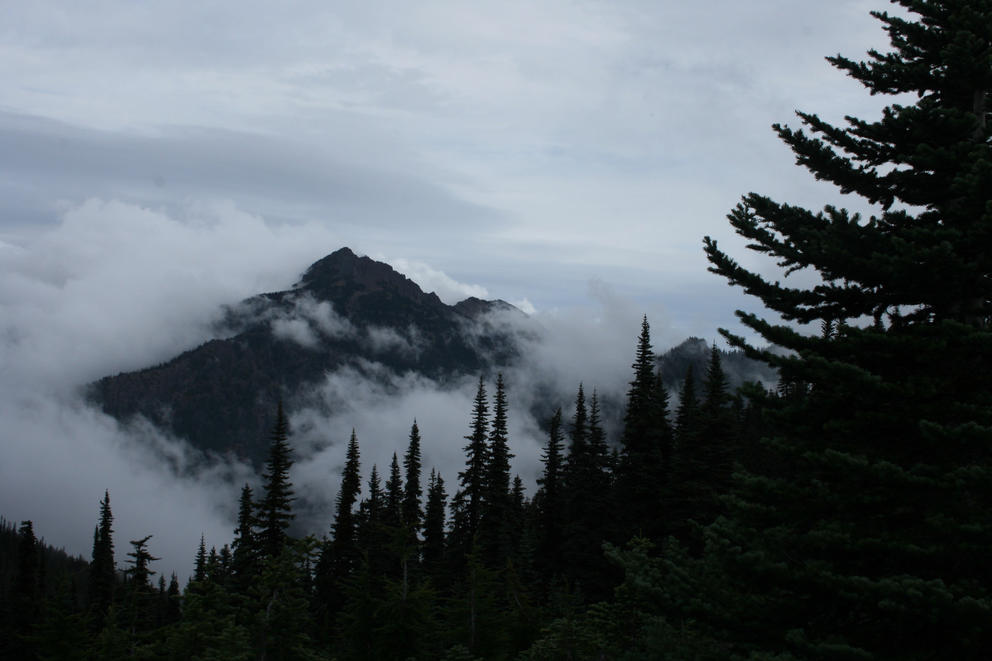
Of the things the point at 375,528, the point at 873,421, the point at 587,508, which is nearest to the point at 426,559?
the point at 375,528

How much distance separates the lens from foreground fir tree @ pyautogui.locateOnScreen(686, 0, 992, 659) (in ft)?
27.1

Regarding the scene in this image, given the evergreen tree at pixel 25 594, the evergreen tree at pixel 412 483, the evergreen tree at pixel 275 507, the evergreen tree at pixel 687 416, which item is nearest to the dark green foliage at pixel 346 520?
the evergreen tree at pixel 412 483

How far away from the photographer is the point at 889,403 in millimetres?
9102

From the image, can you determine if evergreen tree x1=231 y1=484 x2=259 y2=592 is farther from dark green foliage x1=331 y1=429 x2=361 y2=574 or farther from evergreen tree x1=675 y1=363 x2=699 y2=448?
evergreen tree x1=675 y1=363 x2=699 y2=448

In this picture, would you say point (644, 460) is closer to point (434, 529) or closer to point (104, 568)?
point (434, 529)

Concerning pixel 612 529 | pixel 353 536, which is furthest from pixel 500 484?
pixel 353 536

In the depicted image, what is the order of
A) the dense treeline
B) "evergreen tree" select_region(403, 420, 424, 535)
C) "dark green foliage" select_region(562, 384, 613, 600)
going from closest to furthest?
the dense treeline
"dark green foliage" select_region(562, 384, 613, 600)
"evergreen tree" select_region(403, 420, 424, 535)

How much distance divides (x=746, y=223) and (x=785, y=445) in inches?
135

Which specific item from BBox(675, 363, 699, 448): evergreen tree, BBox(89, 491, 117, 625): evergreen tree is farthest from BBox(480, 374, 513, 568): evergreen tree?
BBox(89, 491, 117, 625): evergreen tree

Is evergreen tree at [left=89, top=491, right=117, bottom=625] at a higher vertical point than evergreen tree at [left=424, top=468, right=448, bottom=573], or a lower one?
lower

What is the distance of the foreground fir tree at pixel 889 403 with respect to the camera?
827cm

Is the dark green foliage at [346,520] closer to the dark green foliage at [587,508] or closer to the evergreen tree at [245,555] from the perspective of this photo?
the evergreen tree at [245,555]

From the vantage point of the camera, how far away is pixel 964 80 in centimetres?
1001

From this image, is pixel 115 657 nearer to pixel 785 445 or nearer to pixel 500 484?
pixel 785 445
